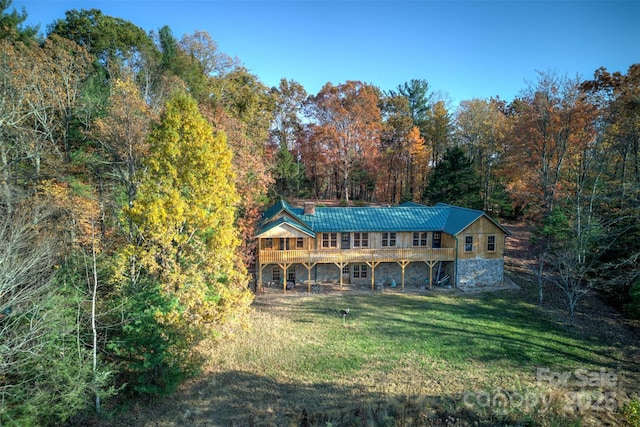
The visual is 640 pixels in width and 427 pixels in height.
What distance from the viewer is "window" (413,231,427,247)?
2372 centimetres

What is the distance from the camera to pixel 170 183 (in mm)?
11156

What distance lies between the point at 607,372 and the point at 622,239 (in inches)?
333

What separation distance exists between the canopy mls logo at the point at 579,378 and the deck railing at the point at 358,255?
979 centimetres

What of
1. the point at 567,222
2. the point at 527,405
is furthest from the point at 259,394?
the point at 567,222

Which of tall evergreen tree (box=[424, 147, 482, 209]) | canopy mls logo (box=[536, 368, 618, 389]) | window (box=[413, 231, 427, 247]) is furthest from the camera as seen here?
tall evergreen tree (box=[424, 147, 482, 209])

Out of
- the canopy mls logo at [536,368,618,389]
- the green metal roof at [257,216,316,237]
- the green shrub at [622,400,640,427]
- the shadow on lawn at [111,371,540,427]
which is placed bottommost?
the shadow on lawn at [111,371,540,427]

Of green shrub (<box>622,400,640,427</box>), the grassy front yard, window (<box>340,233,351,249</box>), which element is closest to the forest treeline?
the grassy front yard

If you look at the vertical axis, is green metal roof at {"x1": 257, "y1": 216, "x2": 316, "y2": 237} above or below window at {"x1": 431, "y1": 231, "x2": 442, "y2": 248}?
above

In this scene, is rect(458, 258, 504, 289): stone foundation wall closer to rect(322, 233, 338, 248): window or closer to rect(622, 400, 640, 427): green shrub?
rect(322, 233, 338, 248): window

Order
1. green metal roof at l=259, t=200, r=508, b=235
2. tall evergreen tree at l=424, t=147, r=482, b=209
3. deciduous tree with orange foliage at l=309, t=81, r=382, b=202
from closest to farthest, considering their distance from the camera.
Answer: green metal roof at l=259, t=200, r=508, b=235
tall evergreen tree at l=424, t=147, r=482, b=209
deciduous tree with orange foliage at l=309, t=81, r=382, b=202

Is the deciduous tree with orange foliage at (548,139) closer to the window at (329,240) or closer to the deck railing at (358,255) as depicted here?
the deck railing at (358,255)

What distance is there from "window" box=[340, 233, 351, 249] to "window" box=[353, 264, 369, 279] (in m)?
1.72

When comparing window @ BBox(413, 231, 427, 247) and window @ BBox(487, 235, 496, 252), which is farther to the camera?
window @ BBox(413, 231, 427, 247)

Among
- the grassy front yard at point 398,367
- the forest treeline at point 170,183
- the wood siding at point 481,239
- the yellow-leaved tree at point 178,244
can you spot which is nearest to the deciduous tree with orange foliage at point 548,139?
the forest treeline at point 170,183
